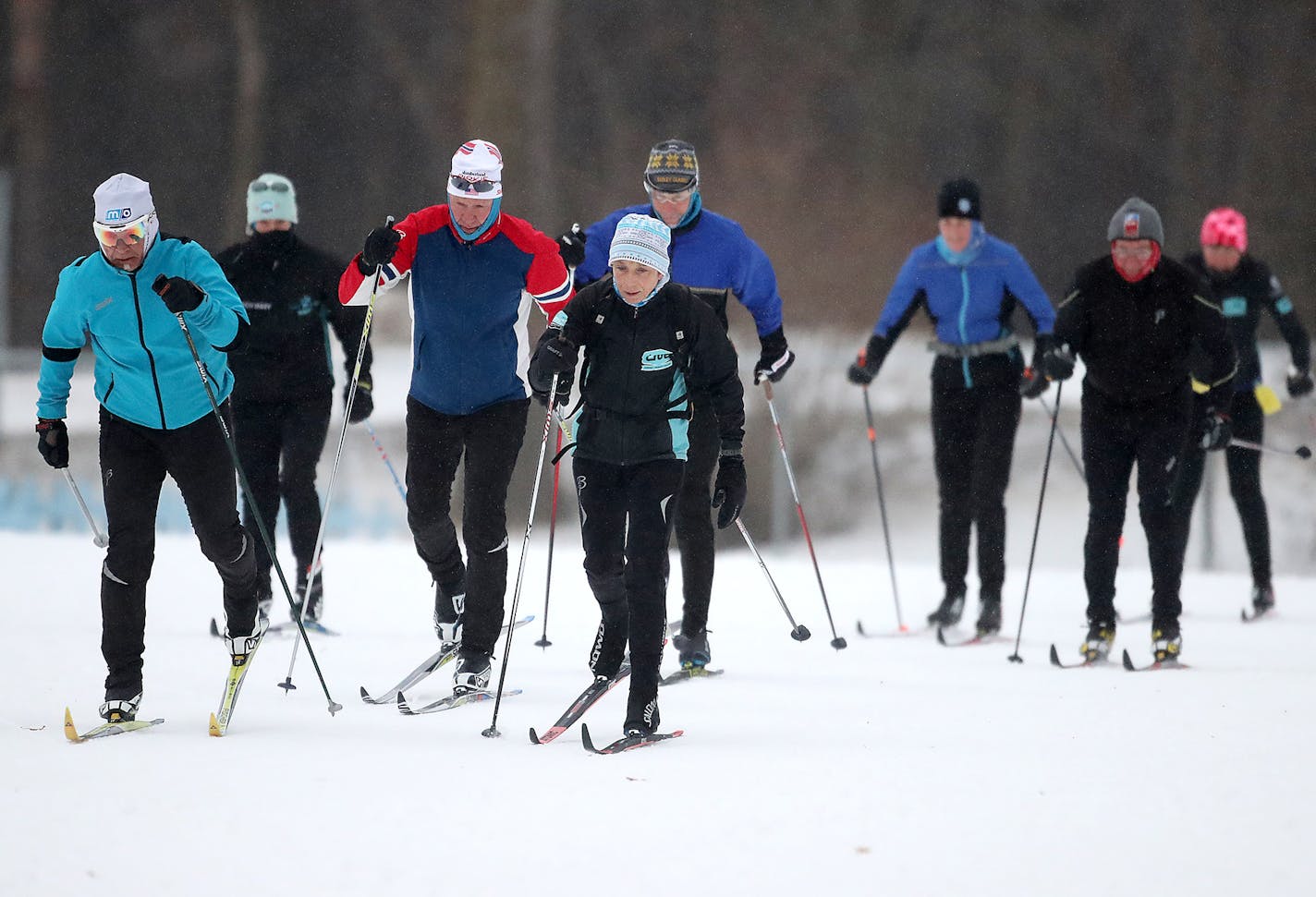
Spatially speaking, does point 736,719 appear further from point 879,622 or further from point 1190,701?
point 879,622

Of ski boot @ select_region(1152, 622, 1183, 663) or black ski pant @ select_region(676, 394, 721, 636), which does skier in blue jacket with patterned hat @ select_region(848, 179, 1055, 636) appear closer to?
ski boot @ select_region(1152, 622, 1183, 663)

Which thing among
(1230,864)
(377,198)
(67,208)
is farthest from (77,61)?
(1230,864)

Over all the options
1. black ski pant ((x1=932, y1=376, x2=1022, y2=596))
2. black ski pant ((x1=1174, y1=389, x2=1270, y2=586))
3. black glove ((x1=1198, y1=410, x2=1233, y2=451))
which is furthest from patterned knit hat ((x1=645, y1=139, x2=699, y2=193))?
black ski pant ((x1=1174, y1=389, x2=1270, y2=586))

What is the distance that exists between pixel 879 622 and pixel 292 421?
2.41 metres

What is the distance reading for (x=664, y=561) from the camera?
13.2ft

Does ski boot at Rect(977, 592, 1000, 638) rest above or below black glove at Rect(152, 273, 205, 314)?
below

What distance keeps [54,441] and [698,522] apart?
6.33 feet

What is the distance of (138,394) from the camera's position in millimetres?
3955

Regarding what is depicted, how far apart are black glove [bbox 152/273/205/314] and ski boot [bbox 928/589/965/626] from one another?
3325 millimetres

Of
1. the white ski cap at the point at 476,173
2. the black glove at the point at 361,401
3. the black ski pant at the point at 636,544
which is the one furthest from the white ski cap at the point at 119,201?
the black glove at the point at 361,401

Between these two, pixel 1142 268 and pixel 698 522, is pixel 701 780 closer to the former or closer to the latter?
pixel 698 522

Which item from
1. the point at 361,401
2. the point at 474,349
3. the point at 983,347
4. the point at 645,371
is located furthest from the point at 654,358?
the point at 983,347

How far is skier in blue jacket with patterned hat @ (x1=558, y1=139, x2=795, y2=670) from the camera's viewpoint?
4961 mm

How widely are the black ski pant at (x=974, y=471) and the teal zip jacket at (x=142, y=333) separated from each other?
9.87 ft
